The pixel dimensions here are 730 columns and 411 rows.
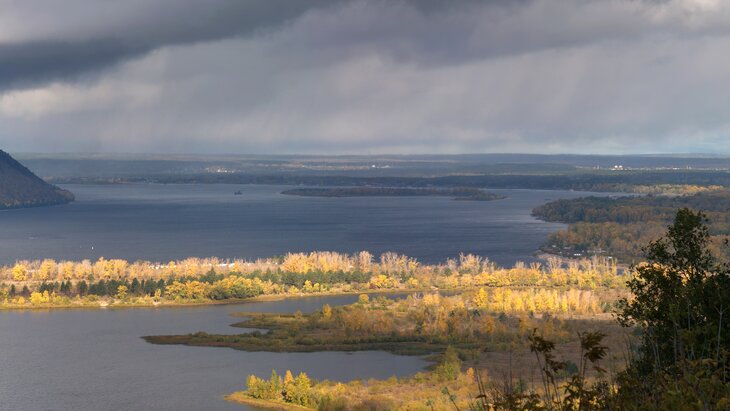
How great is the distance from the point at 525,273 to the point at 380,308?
2222 centimetres

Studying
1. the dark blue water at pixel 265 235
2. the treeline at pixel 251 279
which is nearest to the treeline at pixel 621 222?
the dark blue water at pixel 265 235

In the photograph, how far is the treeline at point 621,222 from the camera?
409 ft

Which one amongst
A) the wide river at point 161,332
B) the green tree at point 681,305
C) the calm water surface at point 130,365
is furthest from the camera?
the wide river at point 161,332

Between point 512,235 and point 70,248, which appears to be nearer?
point 70,248

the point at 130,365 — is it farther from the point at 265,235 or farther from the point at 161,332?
the point at 265,235

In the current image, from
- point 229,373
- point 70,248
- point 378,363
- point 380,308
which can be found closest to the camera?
point 229,373

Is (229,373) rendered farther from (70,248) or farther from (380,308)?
(70,248)

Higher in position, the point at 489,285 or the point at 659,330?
the point at 659,330

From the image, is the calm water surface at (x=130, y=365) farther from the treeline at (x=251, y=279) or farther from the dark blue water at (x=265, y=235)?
the dark blue water at (x=265, y=235)

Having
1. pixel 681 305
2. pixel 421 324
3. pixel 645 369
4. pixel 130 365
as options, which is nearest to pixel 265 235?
pixel 421 324

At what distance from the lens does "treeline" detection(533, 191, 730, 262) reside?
12481cm

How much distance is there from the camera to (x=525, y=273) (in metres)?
93.2

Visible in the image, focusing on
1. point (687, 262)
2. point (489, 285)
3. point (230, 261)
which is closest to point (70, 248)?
point (230, 261)

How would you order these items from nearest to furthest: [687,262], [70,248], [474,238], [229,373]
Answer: [687,262] < [229,373] < [70,248] < [474,238]
